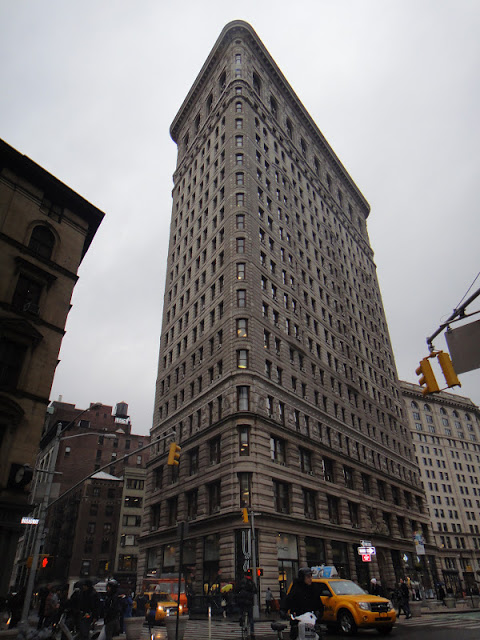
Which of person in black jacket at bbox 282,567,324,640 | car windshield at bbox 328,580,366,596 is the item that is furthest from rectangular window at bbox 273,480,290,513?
person in black jacket at bbox 282,567,324,640

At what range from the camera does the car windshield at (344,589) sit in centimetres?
1639

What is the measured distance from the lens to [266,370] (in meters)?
39.9

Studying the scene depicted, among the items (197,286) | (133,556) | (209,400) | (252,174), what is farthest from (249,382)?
(133,556)

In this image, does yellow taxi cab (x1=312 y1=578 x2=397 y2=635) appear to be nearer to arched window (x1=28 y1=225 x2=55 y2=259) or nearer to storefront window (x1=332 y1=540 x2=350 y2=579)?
arched window (x1=28 y1=225 x2=55 y2=259)

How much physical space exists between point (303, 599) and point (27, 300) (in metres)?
21.2

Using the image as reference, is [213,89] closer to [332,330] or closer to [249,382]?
[332,330]

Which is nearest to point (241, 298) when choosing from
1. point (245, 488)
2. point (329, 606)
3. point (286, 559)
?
point (245, 488)

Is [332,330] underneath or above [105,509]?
above

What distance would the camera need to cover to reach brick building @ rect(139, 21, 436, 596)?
3544 cm

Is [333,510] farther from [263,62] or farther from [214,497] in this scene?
[263,62]

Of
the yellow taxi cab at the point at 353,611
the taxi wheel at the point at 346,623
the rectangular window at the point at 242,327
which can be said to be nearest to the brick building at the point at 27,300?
the yellow taxi cab at the point at 353,611

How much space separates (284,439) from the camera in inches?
1511

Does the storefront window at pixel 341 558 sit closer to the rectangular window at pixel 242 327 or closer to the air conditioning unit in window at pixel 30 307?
the rectangular window at pixel 242 327

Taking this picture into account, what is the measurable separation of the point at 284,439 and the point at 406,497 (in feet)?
107
